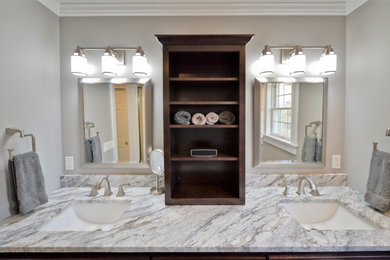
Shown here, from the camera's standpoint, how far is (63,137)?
5.70 ft

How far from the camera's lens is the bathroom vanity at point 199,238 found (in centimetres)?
99

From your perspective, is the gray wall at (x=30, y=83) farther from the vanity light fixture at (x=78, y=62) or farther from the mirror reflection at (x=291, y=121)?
the mirror reflection at (x=291, y=121)

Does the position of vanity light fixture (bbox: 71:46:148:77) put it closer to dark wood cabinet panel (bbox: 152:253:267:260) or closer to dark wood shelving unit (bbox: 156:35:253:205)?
dark wood shelving unit (bbox: 156:35:253:205)

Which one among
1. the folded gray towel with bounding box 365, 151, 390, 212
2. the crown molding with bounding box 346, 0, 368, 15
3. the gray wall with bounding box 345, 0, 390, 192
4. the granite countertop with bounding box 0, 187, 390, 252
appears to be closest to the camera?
the granite countertop with bounding box 0, 187, 390, 252

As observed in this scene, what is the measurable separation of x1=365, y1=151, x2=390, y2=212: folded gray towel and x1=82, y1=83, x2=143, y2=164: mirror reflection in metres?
1.71

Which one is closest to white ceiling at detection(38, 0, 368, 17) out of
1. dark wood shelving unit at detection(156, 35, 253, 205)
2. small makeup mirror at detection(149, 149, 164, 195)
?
dark wood shelving unit at detection(156, 35, 253, 205)

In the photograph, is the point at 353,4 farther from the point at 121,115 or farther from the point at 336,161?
the point at 121,115

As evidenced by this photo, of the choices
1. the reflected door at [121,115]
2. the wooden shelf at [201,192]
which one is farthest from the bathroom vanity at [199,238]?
the reflected door at [121,115]

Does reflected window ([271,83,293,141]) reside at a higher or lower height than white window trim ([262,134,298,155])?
higher

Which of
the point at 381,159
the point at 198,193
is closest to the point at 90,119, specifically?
the point at 198,193

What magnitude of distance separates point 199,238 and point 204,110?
0.94 m

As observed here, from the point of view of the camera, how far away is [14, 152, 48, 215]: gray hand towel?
1255 mm

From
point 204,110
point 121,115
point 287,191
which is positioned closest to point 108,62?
point 121,115

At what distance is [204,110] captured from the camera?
1627 mm
